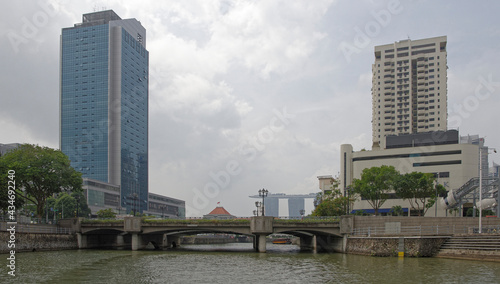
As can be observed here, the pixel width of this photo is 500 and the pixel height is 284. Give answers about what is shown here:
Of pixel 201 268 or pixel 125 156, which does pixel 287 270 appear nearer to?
pixel 201 268

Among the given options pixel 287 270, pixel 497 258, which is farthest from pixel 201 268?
pixel 497 258

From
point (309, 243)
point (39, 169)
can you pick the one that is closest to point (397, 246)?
point (309, 243)

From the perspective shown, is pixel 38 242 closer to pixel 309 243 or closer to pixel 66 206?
pixel 309 243

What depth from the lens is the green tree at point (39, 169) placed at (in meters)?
64.4

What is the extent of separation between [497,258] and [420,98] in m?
128

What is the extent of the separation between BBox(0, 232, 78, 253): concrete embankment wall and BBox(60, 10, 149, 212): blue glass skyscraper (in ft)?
400

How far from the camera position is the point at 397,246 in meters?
47.8

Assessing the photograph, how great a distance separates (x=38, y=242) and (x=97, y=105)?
455ft

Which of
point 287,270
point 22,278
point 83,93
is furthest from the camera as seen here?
point 83,93

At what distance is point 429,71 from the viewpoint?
156m

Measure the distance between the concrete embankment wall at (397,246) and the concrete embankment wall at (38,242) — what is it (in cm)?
4021

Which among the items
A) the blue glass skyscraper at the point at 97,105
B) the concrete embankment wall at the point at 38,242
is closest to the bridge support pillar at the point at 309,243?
the concrete embankment wall at the point at 38,242

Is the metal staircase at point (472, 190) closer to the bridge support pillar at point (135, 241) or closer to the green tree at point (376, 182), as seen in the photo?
the green tree at point (376, 182)

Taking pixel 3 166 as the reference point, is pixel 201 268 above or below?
below
